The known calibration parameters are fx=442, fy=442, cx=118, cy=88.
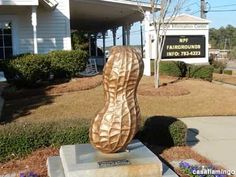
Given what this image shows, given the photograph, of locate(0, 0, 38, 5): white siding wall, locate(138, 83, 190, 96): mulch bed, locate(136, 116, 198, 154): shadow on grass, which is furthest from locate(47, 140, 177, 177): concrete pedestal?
locate(0, 0, 38, 5): white siding wall

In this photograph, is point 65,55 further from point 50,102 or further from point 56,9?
point 50,102

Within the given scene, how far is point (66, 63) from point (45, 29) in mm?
2813

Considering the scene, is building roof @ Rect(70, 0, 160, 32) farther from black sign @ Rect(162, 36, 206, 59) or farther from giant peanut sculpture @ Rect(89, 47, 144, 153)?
giant peanut sculpture @ Rect(89, 47, 144, 153)

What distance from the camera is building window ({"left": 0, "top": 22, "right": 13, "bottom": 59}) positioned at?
18062 millimetres

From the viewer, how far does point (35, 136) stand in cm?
684

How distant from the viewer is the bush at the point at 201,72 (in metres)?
20.7

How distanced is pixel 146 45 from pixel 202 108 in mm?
10075

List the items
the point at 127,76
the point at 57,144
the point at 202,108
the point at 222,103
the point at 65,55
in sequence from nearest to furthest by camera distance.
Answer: the point at 127,76
the point at 57,144
the point at 202,108
the point at 222,103
the point at 65,55

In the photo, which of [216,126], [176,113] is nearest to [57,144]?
[216,126]

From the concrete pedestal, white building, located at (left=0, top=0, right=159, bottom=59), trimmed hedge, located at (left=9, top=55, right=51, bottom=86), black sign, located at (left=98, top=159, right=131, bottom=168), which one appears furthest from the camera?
white building, located at (left=0, top=0, right=159, bottom=59)

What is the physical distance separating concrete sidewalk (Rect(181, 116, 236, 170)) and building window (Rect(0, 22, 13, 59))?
981 centimetres

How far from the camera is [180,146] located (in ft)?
24.4

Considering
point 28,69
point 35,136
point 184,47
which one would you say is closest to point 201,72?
point 184,47

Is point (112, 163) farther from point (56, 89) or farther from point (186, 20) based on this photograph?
point (186, 20)
